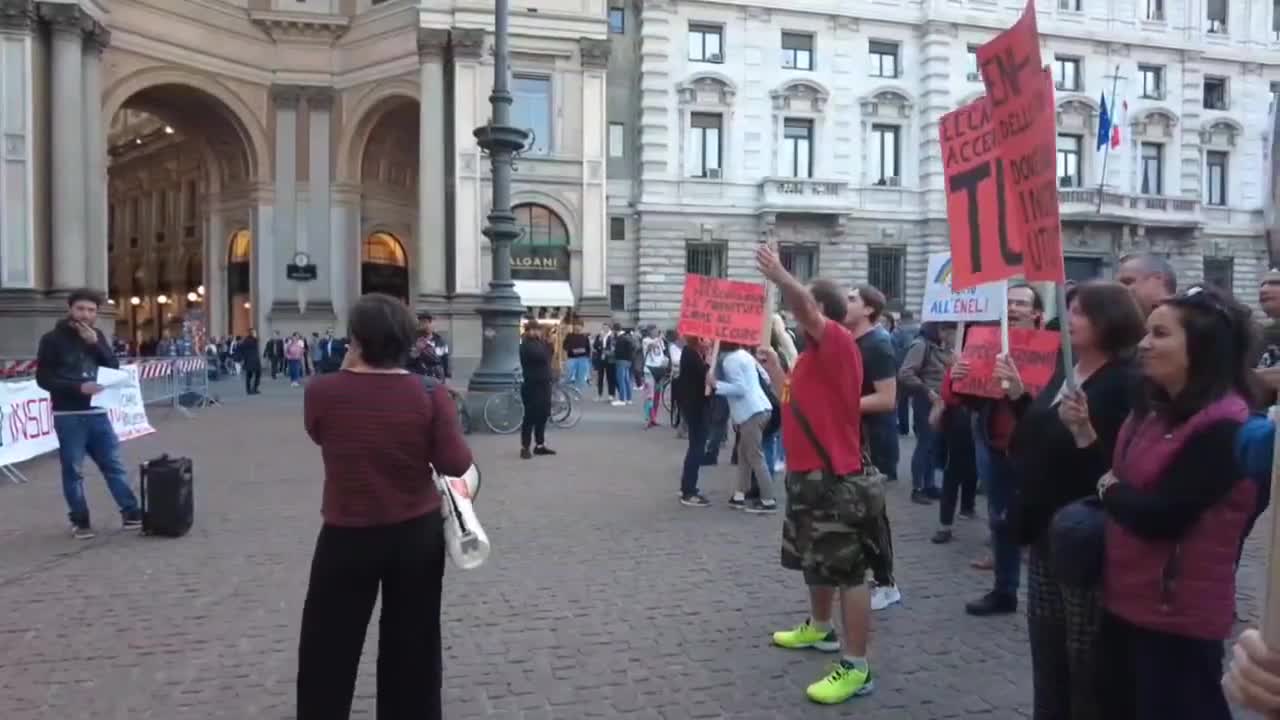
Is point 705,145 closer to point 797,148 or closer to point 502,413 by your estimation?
point 797,148

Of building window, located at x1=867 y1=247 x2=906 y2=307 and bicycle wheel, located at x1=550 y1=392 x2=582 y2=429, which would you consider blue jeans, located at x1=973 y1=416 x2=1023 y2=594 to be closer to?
bicycle wheel, located at x1=550 y1=392 x2=582 y2=429

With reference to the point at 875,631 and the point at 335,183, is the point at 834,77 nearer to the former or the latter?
the point at 335,183

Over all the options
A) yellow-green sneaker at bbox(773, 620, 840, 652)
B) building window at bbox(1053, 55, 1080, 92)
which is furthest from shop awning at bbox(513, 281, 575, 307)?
yellow-green sneaker at bbox(773, 620, 840, 652)

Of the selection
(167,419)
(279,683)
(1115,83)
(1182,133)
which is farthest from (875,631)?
(1182,133)

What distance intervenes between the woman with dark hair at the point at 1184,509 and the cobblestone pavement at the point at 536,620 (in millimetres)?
1803

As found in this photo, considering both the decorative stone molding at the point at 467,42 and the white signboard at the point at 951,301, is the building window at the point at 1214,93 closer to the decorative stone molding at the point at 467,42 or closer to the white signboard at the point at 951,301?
the decorative stone molding at the point at 467,42

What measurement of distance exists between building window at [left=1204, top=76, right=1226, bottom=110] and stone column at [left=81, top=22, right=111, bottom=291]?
142 feet

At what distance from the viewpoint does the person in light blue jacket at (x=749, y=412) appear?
938cm

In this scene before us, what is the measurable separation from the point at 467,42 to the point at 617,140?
291 inches

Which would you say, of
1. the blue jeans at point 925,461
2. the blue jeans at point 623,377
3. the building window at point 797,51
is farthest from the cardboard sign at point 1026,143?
the building window at point 797,51

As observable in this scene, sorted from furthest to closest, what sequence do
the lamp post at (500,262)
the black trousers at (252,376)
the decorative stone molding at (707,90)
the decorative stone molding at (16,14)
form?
the decorative stone molding at (707,90), the decorative stone molding at (16,14), the black trousers at (252,376), the lamp post at (500,262)

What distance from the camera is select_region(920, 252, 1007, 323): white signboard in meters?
8.14

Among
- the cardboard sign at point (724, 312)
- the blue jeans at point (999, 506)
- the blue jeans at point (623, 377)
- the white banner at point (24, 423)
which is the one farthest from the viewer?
the blue jeans at point (623, 377)

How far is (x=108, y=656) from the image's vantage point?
5.36 metres
